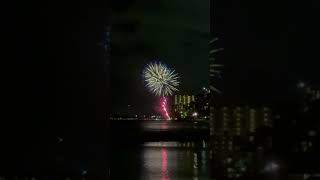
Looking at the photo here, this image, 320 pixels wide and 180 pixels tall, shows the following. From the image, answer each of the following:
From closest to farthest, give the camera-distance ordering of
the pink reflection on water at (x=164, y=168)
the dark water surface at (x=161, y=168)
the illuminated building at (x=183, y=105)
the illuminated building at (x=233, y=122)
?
the illuminated building at (x=233, y=122)
the pink reflection on water at (x=164, y=168)
the dark water surface at (x=161, y=168)
the illuminated building at (x=183, y=105)

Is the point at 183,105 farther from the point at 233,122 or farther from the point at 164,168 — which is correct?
the point at 233,122

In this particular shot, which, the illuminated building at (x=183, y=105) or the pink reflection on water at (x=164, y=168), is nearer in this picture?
the pink reflection on water at (x=164, y=168)

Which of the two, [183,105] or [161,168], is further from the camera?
[183,105]

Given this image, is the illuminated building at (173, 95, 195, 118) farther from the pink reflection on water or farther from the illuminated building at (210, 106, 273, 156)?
the illuminated building at (210, 106, 273, 156)

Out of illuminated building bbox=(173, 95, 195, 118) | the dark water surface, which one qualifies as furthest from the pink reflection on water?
illuminated building bbox=(173, 95, 195, 118)

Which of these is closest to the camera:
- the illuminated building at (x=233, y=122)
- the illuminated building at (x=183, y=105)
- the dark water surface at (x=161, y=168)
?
the illuminated building at (x=233, y=122)

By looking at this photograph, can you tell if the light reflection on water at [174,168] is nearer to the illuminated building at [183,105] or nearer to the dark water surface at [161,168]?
the dark water surface at [161,168]

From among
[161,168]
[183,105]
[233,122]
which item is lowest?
[161,168]

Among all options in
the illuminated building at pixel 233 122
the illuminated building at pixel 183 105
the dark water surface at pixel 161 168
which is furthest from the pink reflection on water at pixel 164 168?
the illuminated building at pixel 183 105

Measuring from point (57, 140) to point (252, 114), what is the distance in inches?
104

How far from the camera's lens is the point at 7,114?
25.1ft

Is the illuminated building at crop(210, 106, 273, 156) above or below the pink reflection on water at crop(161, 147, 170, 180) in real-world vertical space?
above

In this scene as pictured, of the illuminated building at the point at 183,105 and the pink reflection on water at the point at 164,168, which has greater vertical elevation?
the illuminated building at the point at 183,105

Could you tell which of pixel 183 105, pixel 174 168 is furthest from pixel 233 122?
pixel 183 105
